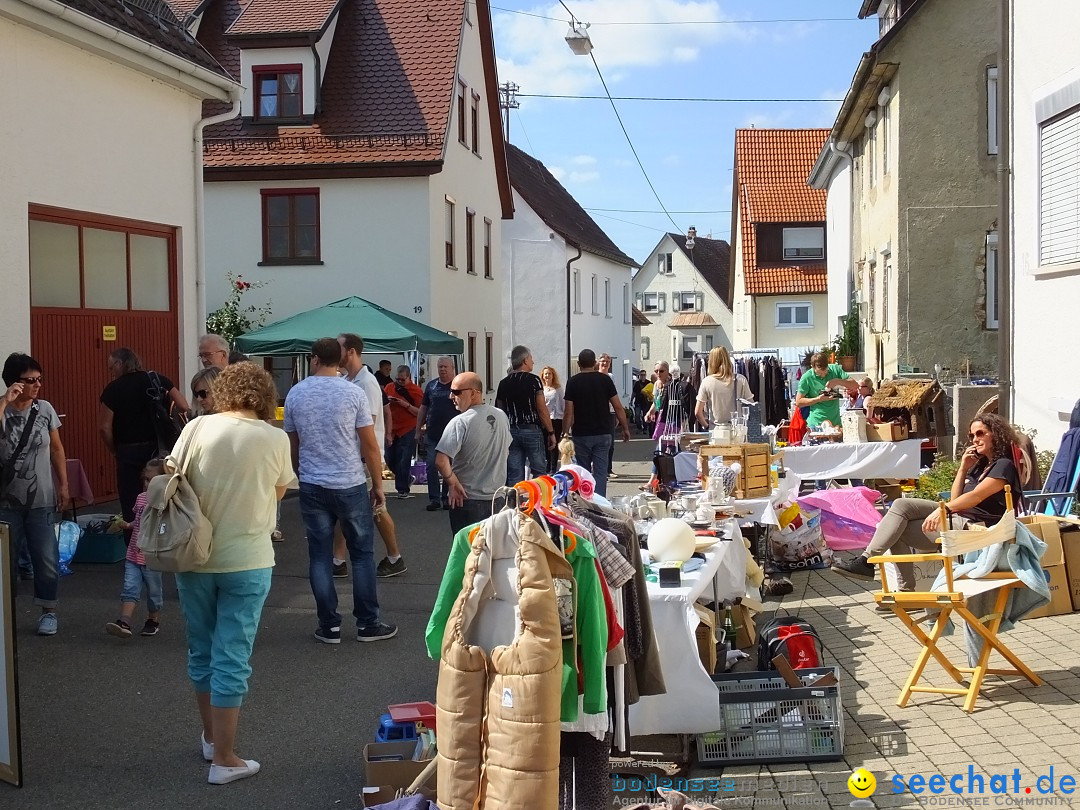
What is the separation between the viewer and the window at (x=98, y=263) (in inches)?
464

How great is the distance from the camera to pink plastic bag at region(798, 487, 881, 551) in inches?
448

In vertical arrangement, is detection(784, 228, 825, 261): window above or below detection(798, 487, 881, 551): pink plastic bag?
above

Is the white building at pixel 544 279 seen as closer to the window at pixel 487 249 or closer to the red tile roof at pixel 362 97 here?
the window at pixel 487 249

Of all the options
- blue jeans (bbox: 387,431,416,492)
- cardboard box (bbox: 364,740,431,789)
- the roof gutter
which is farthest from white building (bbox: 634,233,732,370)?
cardboard box (bbox: 364,740,431,789)

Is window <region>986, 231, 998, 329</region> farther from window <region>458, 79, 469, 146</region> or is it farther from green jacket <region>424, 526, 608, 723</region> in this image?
green jacket <region>424, 526, 608, 723</region>

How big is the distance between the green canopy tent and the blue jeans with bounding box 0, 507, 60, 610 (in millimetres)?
9249

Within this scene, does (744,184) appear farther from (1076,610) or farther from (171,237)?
(1076,610)

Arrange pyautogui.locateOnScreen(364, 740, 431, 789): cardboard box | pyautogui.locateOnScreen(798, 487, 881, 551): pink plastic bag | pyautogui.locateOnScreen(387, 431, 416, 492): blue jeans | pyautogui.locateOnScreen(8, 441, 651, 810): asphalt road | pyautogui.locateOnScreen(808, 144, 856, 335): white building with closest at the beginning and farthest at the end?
pyautogui.locateOnScreen(364, 740, 431, 789): cardboard box < pyautogui.locateOnScreen(8, 441, 651, 810): asphalt road < pyautogui.locateOnScreen(798, 487, 881, 551): pink plastic bag < pyautogui.locateOnScreen(387, 431, 416, 492): blue jeans < pyautogui.locateOnScreen(808, 144, 856, 335): white building

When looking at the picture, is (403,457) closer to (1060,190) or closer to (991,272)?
(1060,190)

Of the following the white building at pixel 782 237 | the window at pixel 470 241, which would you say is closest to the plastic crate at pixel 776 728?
the window at pixel 470 241

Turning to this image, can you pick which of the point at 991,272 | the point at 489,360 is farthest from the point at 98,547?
the point at 489,360

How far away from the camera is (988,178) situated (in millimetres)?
18562

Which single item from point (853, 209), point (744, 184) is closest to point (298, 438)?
point (853, 209)

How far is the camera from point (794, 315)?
42.6 meters
